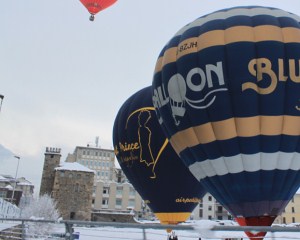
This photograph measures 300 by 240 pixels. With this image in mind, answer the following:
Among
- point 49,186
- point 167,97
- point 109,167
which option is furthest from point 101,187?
point 167,97

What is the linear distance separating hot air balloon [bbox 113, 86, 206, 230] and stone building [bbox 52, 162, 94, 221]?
4588 cm

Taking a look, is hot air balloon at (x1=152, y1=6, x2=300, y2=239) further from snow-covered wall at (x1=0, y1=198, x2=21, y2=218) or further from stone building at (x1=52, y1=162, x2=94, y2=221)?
stone building at (x1=52, y1=162, x2=94, y2=221)

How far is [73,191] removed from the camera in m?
60.4

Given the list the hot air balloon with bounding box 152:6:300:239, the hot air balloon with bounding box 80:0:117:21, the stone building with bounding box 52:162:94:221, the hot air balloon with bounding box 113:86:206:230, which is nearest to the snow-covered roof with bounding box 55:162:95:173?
the stone building with bounding box 52:162:94:221

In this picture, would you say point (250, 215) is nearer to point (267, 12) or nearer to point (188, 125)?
point (188, 125)

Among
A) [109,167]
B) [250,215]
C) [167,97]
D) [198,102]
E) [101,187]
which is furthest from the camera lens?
[109,167]

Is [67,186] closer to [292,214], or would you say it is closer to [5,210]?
[5,210]

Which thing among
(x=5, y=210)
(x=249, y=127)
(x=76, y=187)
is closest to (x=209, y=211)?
(x=76, y=187)

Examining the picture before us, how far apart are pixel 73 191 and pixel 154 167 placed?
160 feet

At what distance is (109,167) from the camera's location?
10500 cm

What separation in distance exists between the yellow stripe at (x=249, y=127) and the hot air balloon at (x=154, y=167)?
4.94m

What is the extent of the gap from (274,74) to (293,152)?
1.90 m

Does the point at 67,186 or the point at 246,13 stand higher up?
the point at 67,186

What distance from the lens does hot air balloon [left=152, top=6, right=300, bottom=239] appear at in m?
8.59
